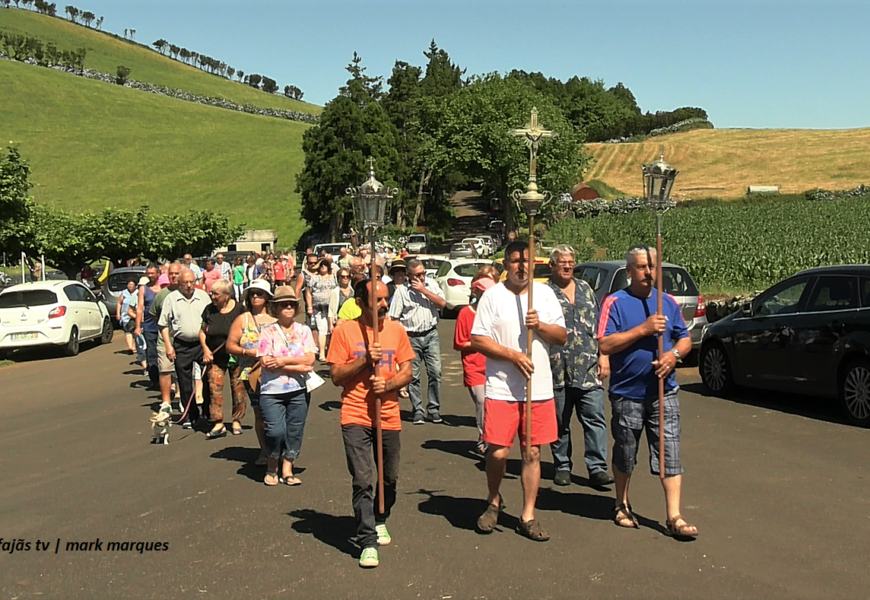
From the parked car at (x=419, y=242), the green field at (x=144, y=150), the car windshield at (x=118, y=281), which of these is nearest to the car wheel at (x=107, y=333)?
the car windshield at (x=118, y=281)

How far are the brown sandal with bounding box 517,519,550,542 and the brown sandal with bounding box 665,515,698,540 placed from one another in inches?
31.4

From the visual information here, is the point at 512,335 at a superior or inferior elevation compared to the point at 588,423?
superior

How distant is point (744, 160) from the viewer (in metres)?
79.9

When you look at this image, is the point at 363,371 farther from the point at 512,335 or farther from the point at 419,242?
the point at 419,242

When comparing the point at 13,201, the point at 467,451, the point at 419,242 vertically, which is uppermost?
the point at 13,201

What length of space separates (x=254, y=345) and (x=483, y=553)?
3693 mm

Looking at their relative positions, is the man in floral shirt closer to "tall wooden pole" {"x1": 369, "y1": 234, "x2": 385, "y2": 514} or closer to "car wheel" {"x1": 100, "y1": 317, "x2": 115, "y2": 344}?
"tall wooden pole" {"x1": 369, "y1": 234, "x2": 385, "y2": 514}

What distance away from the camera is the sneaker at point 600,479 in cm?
751

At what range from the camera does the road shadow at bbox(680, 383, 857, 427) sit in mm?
10562

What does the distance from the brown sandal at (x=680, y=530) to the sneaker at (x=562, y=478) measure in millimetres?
1608

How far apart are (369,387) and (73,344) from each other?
51.9 feet

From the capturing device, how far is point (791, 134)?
90.0m

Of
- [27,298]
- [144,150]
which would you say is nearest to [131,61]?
[144,150]

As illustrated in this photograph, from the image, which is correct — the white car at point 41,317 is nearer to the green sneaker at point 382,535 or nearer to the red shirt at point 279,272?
the red shirt at point 279,272
